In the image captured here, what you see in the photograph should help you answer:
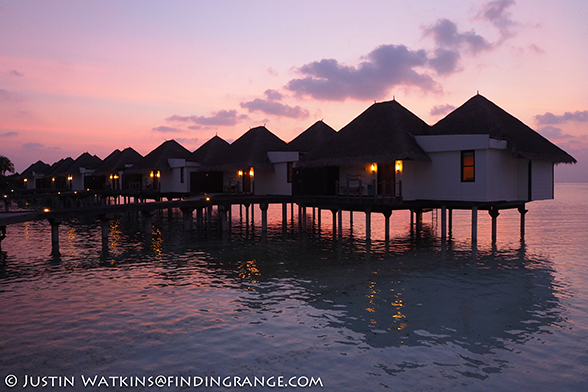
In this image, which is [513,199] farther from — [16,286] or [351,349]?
[16,286]

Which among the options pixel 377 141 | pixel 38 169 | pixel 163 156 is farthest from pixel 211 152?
pixel 38 169

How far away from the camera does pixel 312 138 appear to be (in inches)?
1194

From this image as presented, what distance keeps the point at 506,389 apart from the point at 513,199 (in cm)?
1479

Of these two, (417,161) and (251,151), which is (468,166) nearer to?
(417,161)

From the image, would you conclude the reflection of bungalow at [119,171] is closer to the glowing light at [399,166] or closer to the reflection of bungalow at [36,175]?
the reflection of bungalow at [36,175]

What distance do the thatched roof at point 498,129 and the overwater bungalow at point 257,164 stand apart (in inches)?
396

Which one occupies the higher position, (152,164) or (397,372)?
(152,164)

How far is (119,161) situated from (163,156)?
33.2ft

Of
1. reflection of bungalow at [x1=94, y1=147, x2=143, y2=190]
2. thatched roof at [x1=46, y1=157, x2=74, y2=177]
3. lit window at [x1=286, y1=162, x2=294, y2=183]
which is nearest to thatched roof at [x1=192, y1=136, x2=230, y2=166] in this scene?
lit window at [x1=286, y1=162, x2=294, y2=183]

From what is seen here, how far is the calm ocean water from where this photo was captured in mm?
7453

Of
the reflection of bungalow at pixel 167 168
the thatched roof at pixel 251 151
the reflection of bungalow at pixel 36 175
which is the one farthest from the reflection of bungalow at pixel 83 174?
the thatched roof at pixel 251 151

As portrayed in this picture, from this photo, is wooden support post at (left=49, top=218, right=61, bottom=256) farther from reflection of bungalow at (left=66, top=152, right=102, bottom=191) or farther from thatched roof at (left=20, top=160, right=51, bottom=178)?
thatched roof at (left=20, top=160, right=51, bottom=178)

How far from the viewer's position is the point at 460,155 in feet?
63.6

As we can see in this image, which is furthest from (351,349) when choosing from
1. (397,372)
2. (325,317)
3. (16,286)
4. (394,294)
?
(16,286)
